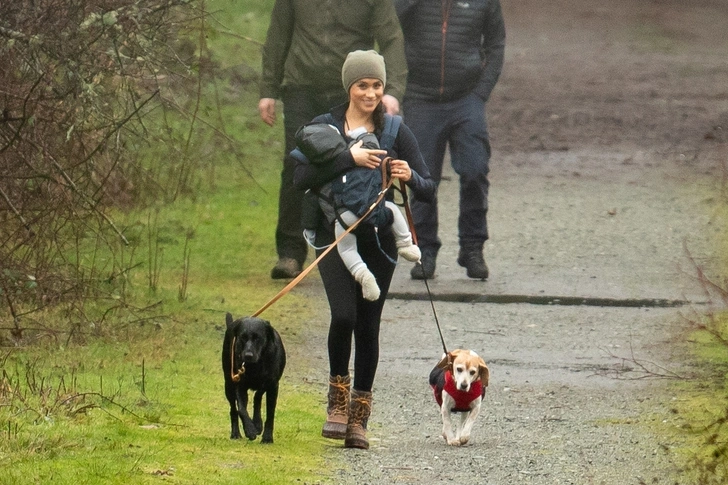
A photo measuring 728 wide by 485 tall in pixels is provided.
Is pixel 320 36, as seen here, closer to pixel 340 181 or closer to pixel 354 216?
pixel 340 181

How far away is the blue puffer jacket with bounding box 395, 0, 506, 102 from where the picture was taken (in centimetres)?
1234

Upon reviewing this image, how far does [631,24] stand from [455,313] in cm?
2366

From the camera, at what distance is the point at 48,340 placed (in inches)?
383

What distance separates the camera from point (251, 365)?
24.3 feet

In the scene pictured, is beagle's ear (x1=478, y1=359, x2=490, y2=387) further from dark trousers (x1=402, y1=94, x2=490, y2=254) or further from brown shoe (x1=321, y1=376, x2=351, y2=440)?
dark trousers (x1=402, y1=94, x2=490, y2=254)

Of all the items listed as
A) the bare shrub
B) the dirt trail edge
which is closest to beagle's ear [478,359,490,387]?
the dirt trail edge

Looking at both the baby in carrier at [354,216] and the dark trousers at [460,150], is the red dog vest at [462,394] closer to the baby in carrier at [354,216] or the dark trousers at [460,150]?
the baby in carrier at [354,216]

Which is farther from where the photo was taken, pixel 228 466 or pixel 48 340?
pixel 48 340

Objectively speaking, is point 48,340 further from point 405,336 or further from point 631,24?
point 631,24

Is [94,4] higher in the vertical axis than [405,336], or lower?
higher

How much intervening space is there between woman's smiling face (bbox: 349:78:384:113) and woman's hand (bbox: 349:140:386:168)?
0.24 metres

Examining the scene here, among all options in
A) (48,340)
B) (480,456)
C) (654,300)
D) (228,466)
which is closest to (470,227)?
(654,300)

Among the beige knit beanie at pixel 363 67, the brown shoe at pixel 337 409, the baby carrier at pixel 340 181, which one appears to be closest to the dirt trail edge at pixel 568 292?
the brown shoe at pixel 337 409

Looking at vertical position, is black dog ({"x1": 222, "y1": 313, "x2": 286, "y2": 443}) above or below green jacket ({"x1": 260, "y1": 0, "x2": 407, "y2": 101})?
below
